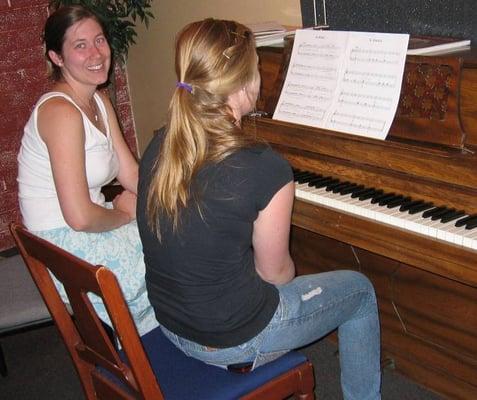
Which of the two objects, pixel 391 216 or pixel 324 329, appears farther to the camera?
pixel 391 216

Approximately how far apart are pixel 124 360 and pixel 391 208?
83 centimetres

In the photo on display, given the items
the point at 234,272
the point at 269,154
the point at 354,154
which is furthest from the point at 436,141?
the point at 234,272

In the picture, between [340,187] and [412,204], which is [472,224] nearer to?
[412,204]

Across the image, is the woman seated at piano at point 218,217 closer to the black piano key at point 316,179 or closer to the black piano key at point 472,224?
the black piano key at point 472,224

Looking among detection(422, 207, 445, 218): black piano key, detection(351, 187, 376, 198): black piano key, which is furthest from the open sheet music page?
detection(422, 207, 445, 218): black piano key

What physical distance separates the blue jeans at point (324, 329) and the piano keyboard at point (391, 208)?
198mm

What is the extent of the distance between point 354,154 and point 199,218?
2.45ft

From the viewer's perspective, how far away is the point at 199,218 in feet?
4.66

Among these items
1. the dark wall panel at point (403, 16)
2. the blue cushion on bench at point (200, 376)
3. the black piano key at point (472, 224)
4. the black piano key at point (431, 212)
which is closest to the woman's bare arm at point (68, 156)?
the blue cushion on bench at point (200, 376)

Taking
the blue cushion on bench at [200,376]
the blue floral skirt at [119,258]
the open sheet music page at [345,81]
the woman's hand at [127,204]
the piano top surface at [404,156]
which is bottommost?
the blue cushion on bench at [200,376]

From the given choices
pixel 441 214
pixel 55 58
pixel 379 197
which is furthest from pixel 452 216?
pixel 55 58

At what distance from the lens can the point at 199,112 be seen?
145 centimetres

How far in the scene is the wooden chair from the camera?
54.7 inches

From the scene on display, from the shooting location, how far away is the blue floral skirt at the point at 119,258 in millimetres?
1973
